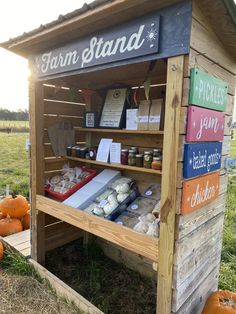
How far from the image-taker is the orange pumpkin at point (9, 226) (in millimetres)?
3451

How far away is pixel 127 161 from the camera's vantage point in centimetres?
232

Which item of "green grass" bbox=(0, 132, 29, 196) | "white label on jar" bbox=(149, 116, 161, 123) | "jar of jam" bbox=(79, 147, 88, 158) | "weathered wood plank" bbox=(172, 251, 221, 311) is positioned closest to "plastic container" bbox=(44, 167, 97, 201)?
"jar of jam" bbox=(79, 147, 88, 158)

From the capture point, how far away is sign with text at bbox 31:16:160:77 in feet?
5.22

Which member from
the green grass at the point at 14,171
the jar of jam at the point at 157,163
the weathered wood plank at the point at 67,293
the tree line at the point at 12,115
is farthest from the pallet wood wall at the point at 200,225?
the tree line at the point at 12,115

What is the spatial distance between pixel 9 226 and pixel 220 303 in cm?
270

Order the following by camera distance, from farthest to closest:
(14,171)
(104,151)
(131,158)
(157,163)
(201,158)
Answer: (14,171), (104,151), (131,158), (157,163), (201,158)

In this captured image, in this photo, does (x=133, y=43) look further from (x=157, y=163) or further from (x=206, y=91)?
(x=157, y=163)

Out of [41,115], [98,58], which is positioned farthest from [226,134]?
[41,115]

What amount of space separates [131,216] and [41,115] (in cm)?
137

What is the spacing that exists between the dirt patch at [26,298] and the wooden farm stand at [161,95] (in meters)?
0.27

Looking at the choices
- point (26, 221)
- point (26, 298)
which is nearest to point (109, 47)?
point (26, 298)

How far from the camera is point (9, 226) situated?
3479 mm

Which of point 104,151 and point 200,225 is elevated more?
point 104,151

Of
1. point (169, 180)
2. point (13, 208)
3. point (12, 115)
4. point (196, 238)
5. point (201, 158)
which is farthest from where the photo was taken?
point (12, 115)
